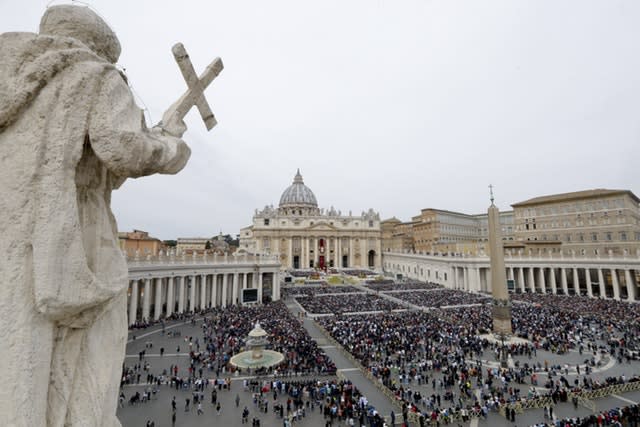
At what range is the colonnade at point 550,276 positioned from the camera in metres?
37.3

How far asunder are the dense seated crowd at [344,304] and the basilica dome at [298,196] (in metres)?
67.4

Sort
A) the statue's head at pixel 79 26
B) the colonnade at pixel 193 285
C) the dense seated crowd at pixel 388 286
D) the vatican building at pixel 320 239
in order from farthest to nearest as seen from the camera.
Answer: the vatican building at pixel 320 239
the dense seated crowd at pixel 388 286
the colonnade at pixel 193 285
the statue's head at pixel 79 26

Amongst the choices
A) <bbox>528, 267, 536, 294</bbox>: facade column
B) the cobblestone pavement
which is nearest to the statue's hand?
the cobblestone pavement

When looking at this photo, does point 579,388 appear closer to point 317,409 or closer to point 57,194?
point 317,409

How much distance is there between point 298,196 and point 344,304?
2945 inches

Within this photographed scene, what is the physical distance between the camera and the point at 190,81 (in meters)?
3.55

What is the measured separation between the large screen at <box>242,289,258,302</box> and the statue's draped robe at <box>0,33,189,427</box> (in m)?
33.2

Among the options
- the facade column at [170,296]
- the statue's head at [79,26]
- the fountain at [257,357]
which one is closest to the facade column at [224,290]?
the facade column at [170,296]

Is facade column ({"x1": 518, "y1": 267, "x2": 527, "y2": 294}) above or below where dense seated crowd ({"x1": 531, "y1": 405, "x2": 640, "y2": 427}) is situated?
above

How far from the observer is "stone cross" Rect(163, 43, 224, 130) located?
11.1 ft

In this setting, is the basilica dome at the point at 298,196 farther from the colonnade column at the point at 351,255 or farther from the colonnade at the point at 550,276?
the colonnade at the point at 550,276

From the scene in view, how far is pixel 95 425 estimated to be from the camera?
238cm

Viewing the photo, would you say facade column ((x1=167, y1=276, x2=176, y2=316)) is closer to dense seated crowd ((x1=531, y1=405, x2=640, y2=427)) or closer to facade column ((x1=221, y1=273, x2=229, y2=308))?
facade column ((x1=221, y1=273, x2=229, y2=308))

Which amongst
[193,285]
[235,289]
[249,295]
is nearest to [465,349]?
[249,295]
